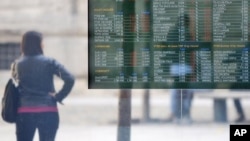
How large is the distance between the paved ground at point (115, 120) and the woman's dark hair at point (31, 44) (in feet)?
1.25

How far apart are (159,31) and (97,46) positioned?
63 centimetres

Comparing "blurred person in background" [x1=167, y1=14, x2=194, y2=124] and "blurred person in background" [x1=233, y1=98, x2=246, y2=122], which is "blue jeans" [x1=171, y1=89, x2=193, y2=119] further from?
"blurred person in background" [x1=233, y1=98, x2=246, y2=122]

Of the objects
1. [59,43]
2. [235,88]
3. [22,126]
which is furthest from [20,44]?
[235,88]

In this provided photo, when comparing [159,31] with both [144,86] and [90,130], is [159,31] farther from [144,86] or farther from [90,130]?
[90,130]

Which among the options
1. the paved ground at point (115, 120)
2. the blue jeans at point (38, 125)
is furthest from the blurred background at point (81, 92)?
the blue jeans at point (38, 125)

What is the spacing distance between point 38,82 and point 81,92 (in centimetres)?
45

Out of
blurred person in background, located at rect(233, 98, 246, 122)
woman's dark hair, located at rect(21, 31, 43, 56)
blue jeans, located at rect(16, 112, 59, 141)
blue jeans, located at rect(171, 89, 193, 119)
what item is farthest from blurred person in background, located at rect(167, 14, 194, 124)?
woman's dark hair, located at rect(21, 31, 43, 56)

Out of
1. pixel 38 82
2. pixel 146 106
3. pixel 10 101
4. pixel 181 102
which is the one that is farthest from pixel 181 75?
pixel 10 101

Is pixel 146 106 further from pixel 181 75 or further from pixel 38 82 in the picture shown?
pixel 38 82

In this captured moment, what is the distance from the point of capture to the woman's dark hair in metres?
7.01

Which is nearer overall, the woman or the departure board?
the departure board

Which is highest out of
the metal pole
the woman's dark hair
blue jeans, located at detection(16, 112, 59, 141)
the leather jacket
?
the woman's dark hair

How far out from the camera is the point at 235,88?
6953 mm

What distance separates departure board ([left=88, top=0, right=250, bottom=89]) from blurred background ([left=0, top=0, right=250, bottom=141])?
0.12 m
